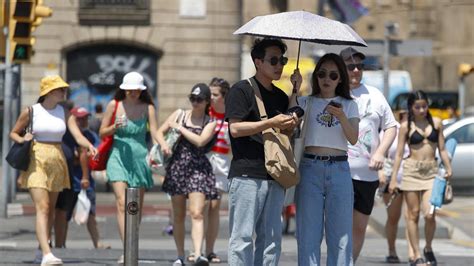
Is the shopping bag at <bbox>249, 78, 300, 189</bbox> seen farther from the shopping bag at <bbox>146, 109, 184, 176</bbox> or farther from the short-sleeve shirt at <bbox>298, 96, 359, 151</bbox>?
the shopping bag at <bbox>146, 109, 184, 176</bbox>

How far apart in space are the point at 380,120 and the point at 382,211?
1101 centimetres

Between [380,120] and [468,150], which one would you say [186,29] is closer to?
[468,150]

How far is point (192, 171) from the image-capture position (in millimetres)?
13578

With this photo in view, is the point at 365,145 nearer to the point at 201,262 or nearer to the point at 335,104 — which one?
the point at 335,104

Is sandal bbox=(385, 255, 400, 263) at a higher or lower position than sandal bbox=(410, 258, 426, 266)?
lower

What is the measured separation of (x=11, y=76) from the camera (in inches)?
847

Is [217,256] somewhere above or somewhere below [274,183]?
below

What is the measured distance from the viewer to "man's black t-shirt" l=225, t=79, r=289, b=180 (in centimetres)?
988

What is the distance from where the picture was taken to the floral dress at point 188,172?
532 inches

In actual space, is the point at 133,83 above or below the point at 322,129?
above

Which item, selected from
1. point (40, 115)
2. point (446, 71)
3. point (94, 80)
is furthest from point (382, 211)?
point (446, 71)

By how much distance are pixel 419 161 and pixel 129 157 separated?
2967 mm

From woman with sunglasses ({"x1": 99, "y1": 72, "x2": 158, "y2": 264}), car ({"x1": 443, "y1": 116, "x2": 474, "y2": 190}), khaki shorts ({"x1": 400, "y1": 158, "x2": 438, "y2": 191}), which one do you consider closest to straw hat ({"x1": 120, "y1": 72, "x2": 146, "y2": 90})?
woman with sunglasses ({"x1": 99, "y1": 72, "x2": 158, "y2": 264})

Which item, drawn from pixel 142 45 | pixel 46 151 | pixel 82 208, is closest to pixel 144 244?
pixel 82 208
